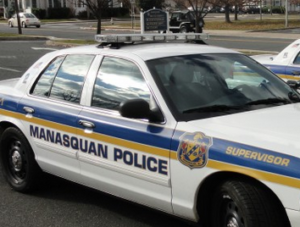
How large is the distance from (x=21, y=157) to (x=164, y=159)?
80.6 inches

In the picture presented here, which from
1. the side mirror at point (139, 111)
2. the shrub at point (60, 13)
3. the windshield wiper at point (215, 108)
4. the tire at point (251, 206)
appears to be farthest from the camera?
the shrub at point (60, 13)

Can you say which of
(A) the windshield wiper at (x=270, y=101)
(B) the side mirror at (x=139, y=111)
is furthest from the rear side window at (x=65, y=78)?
(A) the windshield wiper at (x=270, y=101)

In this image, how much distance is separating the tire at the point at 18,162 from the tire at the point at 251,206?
230 centimetres

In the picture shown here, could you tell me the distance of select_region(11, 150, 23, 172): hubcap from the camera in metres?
5.07

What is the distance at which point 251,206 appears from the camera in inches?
123

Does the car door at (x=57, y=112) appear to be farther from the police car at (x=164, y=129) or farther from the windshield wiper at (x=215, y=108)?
the windshield wiper at (x=215, y=108)

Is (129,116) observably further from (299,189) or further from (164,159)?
(299,189)

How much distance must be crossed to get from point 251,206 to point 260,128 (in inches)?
21.3

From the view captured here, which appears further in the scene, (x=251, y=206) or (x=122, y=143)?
(x=122, y=143)

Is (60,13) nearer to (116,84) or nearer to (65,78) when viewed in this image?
(65,78)

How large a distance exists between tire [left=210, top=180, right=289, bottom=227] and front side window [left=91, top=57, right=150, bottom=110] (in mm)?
1110

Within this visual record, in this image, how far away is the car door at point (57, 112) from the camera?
174 inches

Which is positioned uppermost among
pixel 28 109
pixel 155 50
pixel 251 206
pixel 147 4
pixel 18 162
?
pixel 147 4

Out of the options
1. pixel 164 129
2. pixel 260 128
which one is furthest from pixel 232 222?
pixel 164 129
